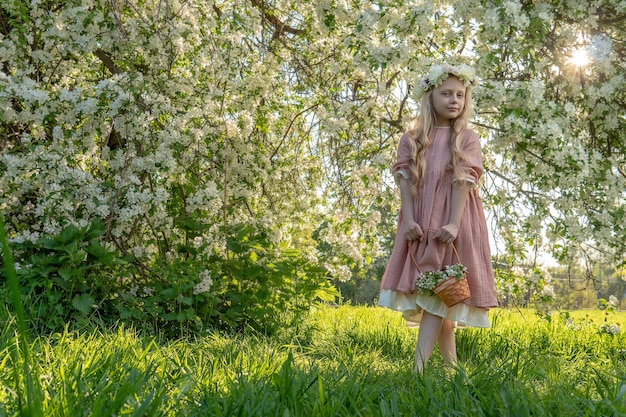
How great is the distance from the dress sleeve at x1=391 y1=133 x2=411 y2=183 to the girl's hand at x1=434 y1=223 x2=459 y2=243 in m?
0.37

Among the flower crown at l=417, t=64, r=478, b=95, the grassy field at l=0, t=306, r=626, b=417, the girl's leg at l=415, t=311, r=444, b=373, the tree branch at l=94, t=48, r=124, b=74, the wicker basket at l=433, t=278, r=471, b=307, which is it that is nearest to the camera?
the grassy field at l=0, t=306, r=626, b=417

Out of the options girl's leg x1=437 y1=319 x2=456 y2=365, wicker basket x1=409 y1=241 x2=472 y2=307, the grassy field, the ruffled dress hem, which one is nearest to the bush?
the grassy field

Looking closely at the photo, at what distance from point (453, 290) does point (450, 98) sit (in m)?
1.01

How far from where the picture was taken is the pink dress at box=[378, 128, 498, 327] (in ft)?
9.87

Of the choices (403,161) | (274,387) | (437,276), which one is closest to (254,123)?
(403,161)

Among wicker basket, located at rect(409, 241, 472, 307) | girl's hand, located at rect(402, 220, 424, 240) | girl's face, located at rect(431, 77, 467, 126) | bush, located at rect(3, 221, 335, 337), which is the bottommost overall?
bush, located at rect(3, 221, 335, 337)

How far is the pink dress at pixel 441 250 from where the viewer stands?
301cm

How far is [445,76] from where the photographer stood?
3.24m

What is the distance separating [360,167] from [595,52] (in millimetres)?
1800

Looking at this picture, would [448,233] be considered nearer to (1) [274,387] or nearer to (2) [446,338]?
(2) [446,338]

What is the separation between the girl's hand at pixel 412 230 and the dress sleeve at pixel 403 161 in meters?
0.26

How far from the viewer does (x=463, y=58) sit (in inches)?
157

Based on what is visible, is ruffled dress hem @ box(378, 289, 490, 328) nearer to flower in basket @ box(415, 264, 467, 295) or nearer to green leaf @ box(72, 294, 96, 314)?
flower in basket @ box(415, 264, 467, 295)

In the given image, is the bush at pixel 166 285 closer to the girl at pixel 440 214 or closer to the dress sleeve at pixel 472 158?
the girl at pixel 440 214
